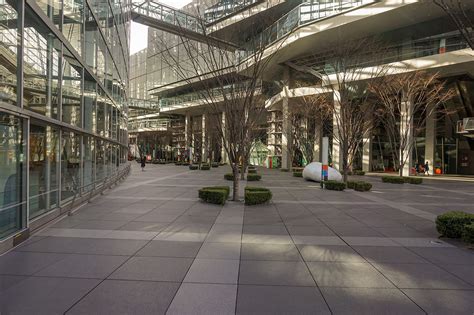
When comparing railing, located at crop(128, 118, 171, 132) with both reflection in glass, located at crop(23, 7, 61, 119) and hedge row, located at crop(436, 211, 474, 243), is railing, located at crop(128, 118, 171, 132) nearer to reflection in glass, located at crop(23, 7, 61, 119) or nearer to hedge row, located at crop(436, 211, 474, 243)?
reflection in glass, located at crop(23, 7, 61, 119)

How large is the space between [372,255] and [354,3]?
2695 centimetres

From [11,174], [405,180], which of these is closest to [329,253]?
[11,174]

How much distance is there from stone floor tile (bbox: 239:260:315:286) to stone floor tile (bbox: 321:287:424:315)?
1.37 ft

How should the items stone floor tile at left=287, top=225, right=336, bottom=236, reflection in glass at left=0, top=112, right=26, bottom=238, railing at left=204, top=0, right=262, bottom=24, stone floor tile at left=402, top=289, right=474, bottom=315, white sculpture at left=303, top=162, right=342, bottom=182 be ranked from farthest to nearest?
white sculpture at left=303, top=162, right=342, bottom=182, railing at left=204, top=0, right=262, bottom=24, stone floor tile at left=287, top=225, right=336, bottom=236, reflection in glass at left=0, top=112, right=26, bottom=238, stone floor tile at left=402, top=289, right=474, bottom=315

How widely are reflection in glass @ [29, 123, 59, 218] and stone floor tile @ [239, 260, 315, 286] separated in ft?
17.6

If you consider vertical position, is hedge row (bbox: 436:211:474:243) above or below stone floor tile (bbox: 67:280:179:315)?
above

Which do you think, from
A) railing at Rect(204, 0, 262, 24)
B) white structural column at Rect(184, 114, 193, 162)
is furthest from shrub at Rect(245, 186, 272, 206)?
white structural column at Rect(184, 114, 193, 162)

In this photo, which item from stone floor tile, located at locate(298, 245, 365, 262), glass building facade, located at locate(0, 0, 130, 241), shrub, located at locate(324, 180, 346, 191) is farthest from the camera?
shrub, located at locate(324, 180, 346, 191)

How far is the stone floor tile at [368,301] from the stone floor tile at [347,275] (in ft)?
0.51

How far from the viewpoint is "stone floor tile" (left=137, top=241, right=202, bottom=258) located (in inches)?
215

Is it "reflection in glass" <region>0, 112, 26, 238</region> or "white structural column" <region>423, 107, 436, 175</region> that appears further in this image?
"white structural column" <region>423, 107, 436, 175</region>

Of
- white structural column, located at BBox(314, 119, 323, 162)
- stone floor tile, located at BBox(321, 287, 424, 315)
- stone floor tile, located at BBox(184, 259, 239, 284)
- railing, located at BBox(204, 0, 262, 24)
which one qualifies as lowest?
stone floor tile, located at BBox(321, 287, 424, 315)

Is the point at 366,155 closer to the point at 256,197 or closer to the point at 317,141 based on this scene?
the point at 317,141

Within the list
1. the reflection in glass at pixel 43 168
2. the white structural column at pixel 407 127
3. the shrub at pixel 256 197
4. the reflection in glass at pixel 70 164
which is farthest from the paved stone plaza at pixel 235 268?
the white structural column at pixel 407 127
